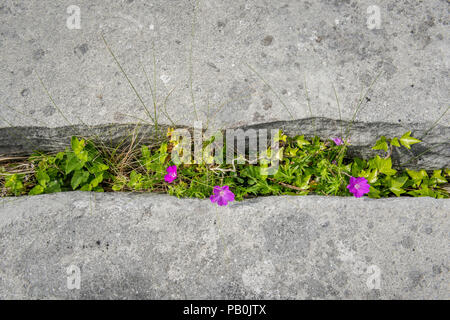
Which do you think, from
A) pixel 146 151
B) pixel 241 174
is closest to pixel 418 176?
pixel 241 174

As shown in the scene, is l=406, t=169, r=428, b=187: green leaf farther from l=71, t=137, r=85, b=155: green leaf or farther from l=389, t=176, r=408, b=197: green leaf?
l=71, t=137, r=85, b=155: green leaf

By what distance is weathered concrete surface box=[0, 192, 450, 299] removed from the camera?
1736mm

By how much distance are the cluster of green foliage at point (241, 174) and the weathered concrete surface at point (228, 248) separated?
17cm

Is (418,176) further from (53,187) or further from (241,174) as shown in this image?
(53,187)

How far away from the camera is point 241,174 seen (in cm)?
209

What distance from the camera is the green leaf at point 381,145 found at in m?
2.00

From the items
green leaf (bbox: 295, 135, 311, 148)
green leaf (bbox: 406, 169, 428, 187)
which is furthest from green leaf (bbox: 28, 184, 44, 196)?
green leaf (bbox: 406, 169, 428, 187)

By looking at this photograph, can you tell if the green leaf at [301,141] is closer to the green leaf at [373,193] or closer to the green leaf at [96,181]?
the green leaf at [373,193]

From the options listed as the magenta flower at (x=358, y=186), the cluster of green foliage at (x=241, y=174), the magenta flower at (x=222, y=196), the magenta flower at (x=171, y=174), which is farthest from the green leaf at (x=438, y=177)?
the magenta flower at (x=171, y=174)

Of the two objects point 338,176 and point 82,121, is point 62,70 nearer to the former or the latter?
point 82,121

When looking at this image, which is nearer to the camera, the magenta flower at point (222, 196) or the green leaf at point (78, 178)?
the magenta flower at point (222, 196)

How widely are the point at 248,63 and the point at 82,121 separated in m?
1.11

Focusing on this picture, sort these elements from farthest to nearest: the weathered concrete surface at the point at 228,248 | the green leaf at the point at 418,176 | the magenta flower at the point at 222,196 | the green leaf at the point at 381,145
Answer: the green leaf at the point at 418,176
the green leaf at the point at 381,145
the magenta flower at the point at 222,196
the weathered concrete surface at the point at 228,248

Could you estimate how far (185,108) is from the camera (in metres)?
2.08
